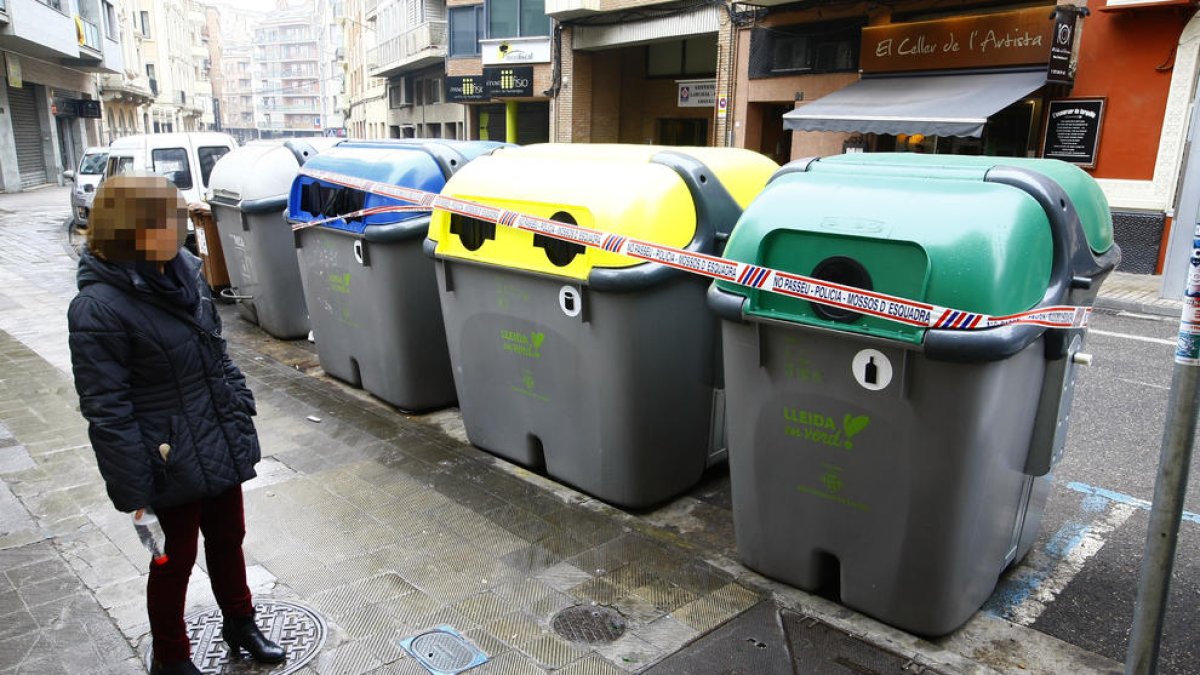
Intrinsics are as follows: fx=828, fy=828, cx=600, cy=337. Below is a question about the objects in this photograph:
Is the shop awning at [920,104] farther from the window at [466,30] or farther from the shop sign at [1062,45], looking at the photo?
the window at [466,30]

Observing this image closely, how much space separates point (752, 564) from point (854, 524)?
60cm

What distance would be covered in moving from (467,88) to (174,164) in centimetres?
1905

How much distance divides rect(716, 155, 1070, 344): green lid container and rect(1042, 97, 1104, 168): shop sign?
11179 mm

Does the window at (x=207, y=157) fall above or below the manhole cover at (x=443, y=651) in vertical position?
above

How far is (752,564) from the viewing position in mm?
3547

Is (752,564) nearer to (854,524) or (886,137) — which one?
(854,524)

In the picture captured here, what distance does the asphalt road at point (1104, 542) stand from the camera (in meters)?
3.29

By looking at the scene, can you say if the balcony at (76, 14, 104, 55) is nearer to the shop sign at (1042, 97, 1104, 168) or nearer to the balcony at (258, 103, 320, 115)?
the shop sign at (1042, 97, 1104, 168)

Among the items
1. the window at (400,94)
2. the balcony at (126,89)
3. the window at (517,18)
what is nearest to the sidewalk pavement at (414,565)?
the window at (517,18)

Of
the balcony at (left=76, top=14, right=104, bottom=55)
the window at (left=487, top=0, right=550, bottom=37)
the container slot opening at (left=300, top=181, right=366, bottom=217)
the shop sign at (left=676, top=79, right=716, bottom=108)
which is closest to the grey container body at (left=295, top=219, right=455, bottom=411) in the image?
the container slot opening at (left=300, top=181, right=366, bottom=217)

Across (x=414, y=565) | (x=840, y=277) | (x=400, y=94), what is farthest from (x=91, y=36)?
(x=840, y=277)

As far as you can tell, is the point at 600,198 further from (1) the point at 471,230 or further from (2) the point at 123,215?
(2) the point at 123,215

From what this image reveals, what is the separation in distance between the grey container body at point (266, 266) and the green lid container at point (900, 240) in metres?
5.30

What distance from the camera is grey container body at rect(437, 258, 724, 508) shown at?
3.89m
